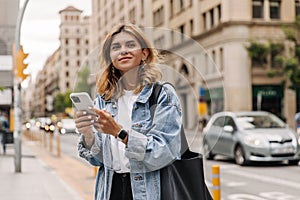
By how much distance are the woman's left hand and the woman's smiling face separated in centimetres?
29

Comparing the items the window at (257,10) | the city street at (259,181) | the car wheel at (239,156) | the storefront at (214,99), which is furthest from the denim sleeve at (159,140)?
the window at (257,10)

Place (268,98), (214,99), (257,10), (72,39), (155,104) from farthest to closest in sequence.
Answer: (268,98) → (257,10) → (72,39) → (214,99) → (155,104)

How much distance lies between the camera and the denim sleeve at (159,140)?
2.20 m

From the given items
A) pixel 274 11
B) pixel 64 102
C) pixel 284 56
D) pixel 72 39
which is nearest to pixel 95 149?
pixel 64 102

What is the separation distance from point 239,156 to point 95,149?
1107 cm

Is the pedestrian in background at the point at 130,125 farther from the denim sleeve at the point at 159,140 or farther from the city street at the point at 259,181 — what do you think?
the city street at the point at 259,181

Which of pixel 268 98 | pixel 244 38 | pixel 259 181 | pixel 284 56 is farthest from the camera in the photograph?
pixel 244 38

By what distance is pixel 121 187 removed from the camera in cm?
236

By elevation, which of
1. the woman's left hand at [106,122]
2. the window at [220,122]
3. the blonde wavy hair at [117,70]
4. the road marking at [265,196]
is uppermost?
the blonde wavy hair at [117,70]

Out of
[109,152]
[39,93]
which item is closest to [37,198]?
[109,152]

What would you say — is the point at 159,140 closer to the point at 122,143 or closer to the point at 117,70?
the point at 122,143

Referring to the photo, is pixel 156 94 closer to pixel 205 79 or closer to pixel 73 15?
pixel 205 79

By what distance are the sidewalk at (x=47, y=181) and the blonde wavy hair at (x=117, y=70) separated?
19.6 ft

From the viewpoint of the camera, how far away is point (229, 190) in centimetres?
932
